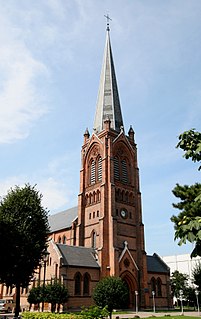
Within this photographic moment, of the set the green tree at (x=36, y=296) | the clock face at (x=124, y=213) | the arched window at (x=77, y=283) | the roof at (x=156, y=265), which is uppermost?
the clock face at (x=124, y=213)

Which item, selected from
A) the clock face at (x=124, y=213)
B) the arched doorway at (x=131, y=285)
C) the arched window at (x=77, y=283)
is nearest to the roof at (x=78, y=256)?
the arched window at (x=77, y=283)

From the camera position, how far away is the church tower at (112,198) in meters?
48.4

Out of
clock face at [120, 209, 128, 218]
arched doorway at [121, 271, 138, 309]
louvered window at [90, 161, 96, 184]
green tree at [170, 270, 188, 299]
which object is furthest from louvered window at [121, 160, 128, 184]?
green tree at [170, 270, 188, 299]

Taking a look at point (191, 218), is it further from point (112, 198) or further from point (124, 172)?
point (124, 172)

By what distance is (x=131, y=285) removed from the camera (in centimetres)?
4909

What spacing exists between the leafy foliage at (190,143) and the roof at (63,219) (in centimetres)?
5033

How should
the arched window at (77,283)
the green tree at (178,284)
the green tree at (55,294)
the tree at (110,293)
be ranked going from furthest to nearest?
the green tree at (178,284) → the arched window at (77,283) → the green tree at (55,294) → the tree at (110,293)

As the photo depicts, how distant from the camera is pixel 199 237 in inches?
265

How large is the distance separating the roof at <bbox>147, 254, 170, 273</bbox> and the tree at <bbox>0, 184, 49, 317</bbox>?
28085 mm

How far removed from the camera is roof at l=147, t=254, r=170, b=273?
2188 inches

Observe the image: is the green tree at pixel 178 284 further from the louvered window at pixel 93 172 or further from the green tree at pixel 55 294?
the green tree at pixel 55 294

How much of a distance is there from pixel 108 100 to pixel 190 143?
179ft

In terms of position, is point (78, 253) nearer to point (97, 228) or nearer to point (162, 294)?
point (97, 228)

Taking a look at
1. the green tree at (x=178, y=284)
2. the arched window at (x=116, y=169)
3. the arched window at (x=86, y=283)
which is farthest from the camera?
the green tree at (x=178, y=284)
